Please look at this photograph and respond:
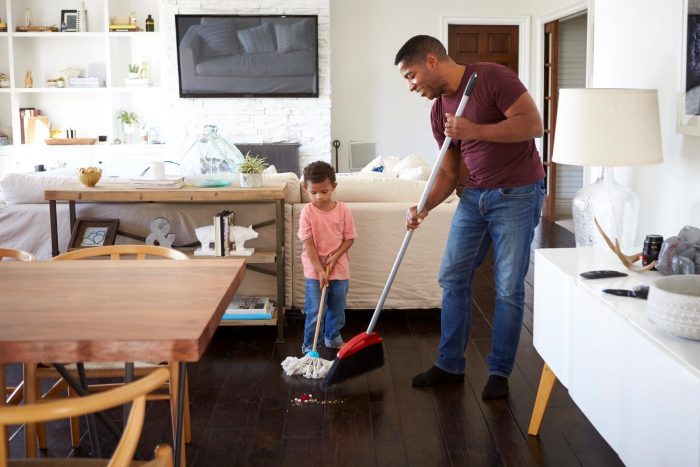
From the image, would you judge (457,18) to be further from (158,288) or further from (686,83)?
(158,288)

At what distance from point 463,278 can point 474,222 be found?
0.81 feet

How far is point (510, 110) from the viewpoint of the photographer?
9.63ft

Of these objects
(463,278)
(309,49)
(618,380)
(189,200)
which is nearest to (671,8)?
(463,278)

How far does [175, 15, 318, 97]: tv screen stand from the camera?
8.05 metres

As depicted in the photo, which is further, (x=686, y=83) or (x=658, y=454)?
(x=686, y=83)

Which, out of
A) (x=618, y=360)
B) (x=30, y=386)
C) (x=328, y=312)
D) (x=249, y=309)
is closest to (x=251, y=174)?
(x=249, y=309)

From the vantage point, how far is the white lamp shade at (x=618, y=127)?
8.74ft

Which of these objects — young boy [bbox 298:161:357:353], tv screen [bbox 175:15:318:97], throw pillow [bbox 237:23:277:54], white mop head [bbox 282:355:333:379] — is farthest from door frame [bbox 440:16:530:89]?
white mop head [bbox 282:355:333:379]

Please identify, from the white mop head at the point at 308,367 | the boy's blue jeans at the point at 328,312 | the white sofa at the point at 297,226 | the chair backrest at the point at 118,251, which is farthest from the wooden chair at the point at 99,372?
the white sofa at the point at 297,226

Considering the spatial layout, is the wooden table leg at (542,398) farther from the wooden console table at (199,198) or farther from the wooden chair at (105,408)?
the wooden chair at (105,408)

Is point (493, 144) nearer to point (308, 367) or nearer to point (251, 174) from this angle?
point (308, 367)

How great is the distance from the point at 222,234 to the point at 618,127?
210 cm

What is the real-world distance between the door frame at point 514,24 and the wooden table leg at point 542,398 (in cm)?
638

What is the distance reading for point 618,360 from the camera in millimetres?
2082
